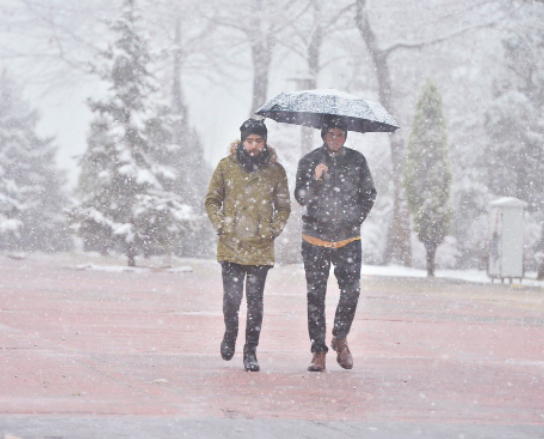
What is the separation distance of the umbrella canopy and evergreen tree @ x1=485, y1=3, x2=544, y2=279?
95.6 ft

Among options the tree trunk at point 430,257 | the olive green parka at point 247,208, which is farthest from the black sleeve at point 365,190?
the tree trunk at point 430,257

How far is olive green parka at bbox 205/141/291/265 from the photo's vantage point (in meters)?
7.40

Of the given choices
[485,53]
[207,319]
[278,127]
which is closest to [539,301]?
[207,319]

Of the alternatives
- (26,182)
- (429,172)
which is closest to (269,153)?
(429,172)

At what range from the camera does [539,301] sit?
1888 cm

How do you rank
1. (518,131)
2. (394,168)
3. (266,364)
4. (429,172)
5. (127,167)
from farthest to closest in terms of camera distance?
(518,131) → (394,168) → (429,172) → (127,167) → (266,364)

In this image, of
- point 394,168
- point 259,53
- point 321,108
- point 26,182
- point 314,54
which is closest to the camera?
point 321,108

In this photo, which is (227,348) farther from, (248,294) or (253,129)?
(253,129)

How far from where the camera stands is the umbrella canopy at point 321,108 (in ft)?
24.9

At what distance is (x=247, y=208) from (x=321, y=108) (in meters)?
0.88

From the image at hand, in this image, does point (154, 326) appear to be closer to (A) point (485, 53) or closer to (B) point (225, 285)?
(B) point (225, 285)

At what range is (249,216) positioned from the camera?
7.45 m

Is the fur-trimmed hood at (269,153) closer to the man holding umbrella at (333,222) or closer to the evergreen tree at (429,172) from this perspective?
the man holding umbrella at (333,222)

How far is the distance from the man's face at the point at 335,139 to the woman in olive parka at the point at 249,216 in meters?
0.39
